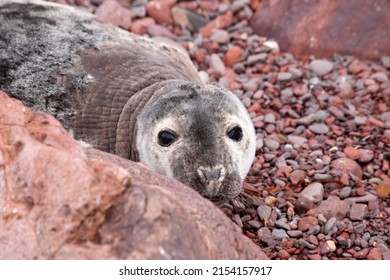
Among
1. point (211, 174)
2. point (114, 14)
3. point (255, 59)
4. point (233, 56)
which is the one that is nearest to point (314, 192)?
point (211, 174)

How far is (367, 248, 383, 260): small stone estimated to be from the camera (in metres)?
4.37

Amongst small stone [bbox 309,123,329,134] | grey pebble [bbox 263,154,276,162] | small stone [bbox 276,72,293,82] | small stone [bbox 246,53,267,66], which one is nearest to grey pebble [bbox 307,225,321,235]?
grey pebble [bbox 263,154,276,162]

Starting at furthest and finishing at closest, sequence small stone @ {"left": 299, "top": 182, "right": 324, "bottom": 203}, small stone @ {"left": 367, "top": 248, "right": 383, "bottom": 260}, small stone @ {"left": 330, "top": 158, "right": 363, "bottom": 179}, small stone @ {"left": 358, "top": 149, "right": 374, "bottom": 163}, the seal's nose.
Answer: small stone @ {"left": 358, "top": 149, "right": 374, "bottom": 163}
small stone @ {"left": 330, "top": 158, "right": 363, "bottom": 179}
small stone @ {"left": 299, "top": 182, "right": 324, "bottom": 203}
small stone @ {"left": 367, "top": 248, "right": 383, "bottom": 260}
the seal's nose

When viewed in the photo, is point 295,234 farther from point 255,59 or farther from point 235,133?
point 255,59

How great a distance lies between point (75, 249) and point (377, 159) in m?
3.08

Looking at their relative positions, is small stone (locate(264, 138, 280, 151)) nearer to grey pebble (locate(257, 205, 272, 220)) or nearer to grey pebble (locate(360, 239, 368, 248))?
grey pebble (locate(257, 205, 272, 220))

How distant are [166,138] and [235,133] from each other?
0.40 m

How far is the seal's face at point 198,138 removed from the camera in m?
4.16

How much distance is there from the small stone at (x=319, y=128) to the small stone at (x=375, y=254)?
1.54m

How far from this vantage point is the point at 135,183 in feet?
10.4

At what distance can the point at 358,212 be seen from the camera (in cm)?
484

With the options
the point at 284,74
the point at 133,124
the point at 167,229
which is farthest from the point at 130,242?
the point at 284,74

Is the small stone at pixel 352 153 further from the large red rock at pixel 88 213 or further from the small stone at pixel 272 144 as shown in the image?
the large red rock at pixel 88 213

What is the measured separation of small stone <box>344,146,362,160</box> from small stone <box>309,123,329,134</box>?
0.31 m
